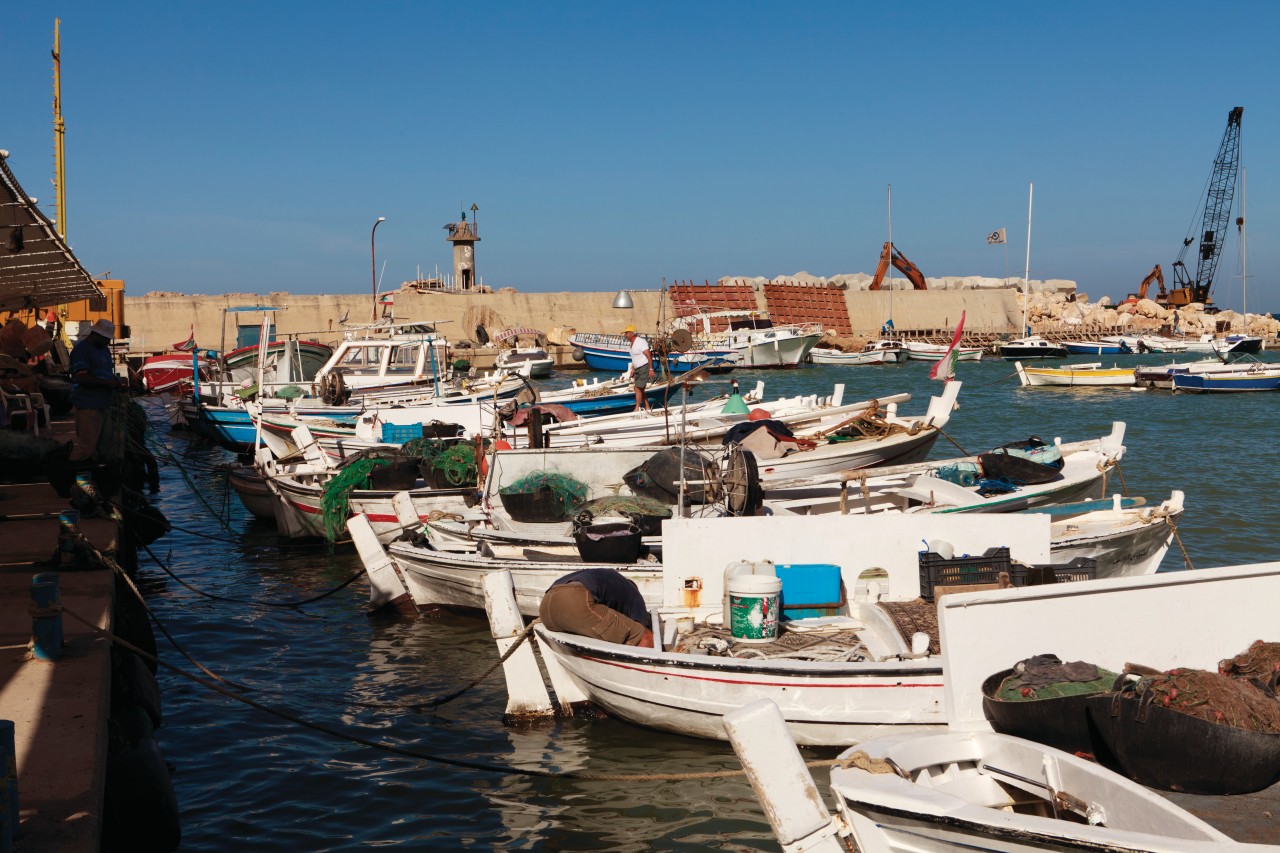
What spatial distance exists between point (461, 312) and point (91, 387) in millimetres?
49658

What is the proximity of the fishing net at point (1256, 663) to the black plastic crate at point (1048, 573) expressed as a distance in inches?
87.6

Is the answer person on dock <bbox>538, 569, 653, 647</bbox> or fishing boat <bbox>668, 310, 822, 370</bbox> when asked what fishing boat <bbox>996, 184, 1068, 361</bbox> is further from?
person on dock <bbox>538, 569, 653, 647</bbox>

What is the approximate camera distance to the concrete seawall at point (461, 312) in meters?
56.8

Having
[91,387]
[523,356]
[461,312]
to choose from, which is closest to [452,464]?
[91,387]

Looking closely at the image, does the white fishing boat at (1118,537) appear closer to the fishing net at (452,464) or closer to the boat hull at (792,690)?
the boat hull at (792,690)

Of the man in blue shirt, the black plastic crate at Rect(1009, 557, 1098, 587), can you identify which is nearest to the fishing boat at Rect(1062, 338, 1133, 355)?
the black plastic crate at Rect(1009, 557, 1098, 587)

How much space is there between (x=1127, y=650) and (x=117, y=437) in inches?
457

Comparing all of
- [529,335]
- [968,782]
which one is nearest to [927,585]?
[968,782]

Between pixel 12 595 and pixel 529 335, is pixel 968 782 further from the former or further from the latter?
pixel 529 335

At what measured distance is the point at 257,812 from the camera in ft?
24.8

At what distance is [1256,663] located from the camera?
245 inches

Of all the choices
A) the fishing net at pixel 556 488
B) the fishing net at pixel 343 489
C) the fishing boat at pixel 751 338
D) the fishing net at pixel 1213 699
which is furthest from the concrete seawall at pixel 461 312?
the fishing net at pixel 1213 699

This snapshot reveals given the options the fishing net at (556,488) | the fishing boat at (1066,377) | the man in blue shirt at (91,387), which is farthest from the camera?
the fishing boat at (1066,377)

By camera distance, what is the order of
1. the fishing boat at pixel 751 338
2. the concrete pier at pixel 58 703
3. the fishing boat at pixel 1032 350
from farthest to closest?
the fishing boat at pixel 1032 350 → the fishing boat at pixel 751 338 → the concrete pier at pixel 58 703
